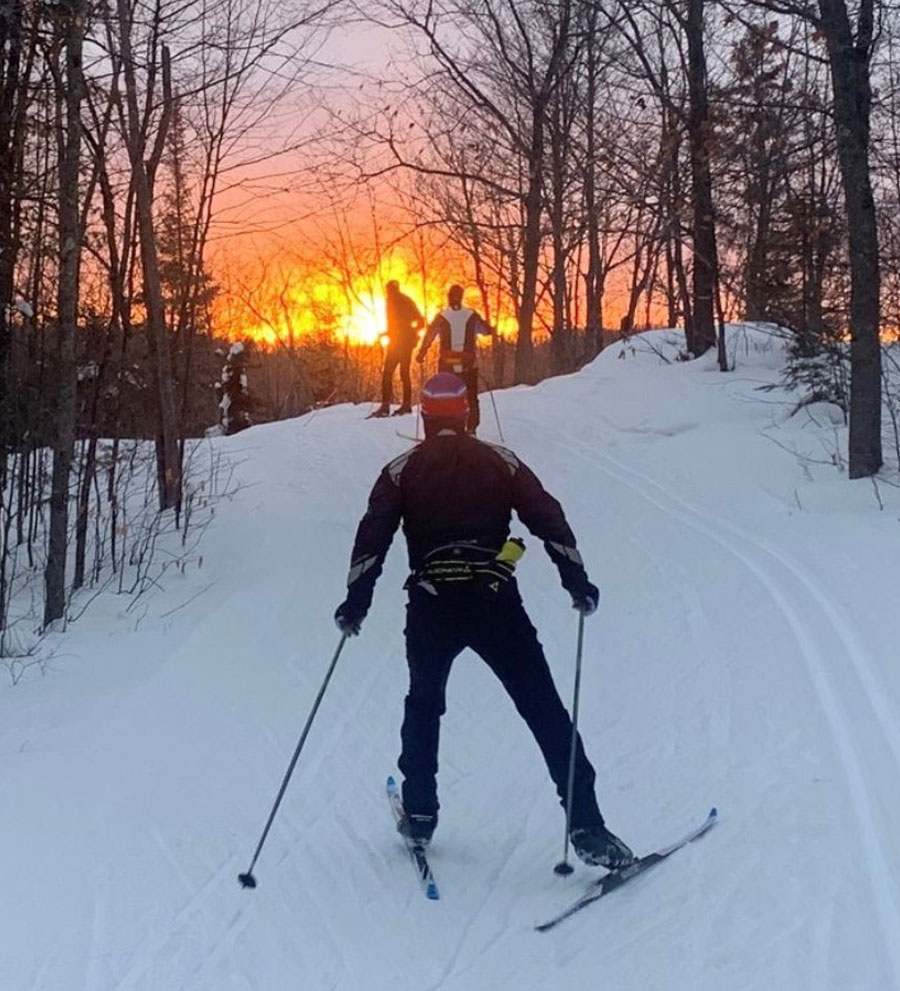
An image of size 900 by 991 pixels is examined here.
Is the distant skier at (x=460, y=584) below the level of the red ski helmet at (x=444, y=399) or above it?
below

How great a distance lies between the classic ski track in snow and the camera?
437 centimetres

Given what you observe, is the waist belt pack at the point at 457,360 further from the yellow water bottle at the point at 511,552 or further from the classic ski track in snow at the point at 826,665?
the yellow water bottle at the point at 511,552

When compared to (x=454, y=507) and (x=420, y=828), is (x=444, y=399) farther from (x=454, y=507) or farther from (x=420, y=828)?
(x=420, y=828)

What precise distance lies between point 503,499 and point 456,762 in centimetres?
202

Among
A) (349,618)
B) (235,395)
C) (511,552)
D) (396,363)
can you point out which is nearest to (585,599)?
(511,552)

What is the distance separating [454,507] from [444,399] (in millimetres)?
510

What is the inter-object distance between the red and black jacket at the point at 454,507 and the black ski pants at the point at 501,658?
0.23m

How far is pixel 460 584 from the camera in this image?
490 cm

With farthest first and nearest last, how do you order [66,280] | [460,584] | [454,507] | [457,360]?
1. [457,360]
2. [66,280]
3. [454,507]
4. [460,584]

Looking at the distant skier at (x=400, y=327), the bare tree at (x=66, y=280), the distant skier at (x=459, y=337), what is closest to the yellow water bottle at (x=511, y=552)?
the bare tree at (x=66, y=280)

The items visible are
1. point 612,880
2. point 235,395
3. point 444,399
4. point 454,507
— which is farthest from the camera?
point 235,395

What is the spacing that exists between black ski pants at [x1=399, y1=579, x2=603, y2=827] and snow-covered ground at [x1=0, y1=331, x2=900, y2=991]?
1.64 feet

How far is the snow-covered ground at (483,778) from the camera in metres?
4.25

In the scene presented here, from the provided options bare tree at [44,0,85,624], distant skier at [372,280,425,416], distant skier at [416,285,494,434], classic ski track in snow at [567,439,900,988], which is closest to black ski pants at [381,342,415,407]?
distant skier at [372,280,425,416]
